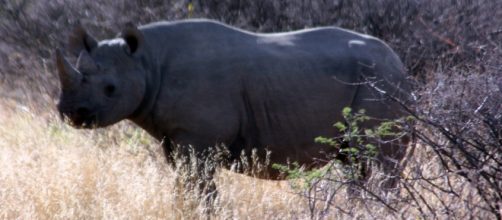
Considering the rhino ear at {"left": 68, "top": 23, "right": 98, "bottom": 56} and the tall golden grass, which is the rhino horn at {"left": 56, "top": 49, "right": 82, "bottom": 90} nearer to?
the rhino ear at {"left": 68, "top": 23, "right": 98, "bottom": 56}

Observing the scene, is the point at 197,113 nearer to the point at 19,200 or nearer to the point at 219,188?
the point at 219,188

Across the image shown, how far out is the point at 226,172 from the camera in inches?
335

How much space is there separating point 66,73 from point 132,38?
0.57 metres

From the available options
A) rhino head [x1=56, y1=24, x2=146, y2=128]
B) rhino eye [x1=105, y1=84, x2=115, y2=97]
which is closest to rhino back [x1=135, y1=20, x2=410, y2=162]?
rhino head [x1=56, y1=24, x2=146, y2=128]

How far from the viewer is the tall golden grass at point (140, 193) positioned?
6691mm

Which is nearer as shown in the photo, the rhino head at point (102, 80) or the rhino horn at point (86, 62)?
the rhino head at point (102, 80)

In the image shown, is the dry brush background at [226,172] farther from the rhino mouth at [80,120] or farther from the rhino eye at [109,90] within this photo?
the rhino eye at [109,90]

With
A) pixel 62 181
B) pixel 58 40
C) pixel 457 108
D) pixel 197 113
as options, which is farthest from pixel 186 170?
pixel 58 40

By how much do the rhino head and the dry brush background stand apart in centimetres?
47

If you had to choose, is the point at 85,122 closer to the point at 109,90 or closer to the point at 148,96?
the point at 109,90

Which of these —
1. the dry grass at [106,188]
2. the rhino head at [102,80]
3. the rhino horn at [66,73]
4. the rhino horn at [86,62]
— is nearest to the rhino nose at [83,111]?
the rhino head at [102,80]

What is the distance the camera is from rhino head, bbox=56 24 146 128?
754cm

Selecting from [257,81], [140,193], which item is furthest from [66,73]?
[257,81]

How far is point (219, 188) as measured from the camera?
8.06 m
